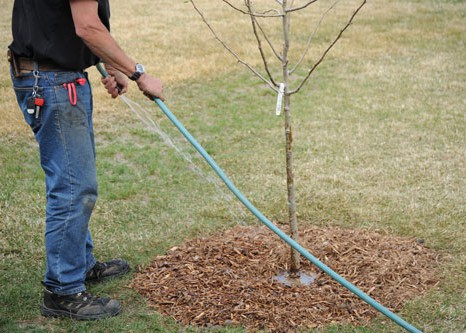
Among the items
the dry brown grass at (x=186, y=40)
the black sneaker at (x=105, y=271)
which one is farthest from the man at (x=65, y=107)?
the dry brown grass at (x=186, y=40)

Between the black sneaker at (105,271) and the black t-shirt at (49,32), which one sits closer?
the black t-shirt at (49,32)

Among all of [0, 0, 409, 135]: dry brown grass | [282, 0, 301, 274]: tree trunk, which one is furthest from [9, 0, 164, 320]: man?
[0, 0, 409, 135]: dry brown grass

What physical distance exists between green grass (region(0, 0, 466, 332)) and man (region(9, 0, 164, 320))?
21 cm

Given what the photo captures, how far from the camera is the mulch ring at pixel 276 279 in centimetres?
369

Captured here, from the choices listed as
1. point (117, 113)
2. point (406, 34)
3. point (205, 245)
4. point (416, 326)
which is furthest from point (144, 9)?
point (416, 326)

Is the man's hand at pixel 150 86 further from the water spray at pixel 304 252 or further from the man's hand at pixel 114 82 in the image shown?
the man's hand at pixel 114 82

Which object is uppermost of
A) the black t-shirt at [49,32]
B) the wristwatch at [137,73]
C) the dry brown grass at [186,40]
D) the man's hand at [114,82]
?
the black t-shirt at [49,32]

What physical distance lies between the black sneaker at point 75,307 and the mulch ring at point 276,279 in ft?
1.01

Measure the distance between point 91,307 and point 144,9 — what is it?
39.9 feet

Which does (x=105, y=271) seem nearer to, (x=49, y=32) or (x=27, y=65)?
(x=27, y=65)

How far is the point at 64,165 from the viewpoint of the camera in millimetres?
3469

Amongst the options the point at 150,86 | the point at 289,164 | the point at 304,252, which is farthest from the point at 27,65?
the point at 304,252

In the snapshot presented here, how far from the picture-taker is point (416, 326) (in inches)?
143

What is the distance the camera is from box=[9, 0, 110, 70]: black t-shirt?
3266 millimetres
